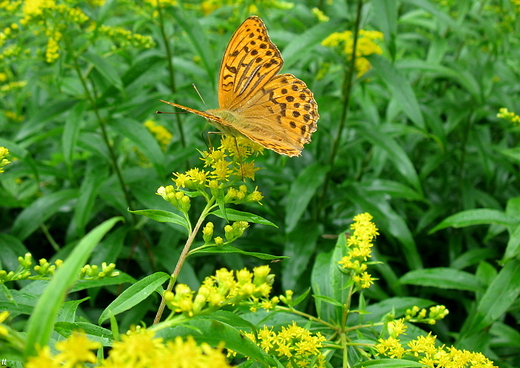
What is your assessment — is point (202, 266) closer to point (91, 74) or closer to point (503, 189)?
point (91, 74)

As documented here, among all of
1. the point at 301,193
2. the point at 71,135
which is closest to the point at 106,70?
the point at 71,135

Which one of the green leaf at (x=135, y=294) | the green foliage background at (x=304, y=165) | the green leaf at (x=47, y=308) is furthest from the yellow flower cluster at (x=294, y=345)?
the green foliage background at (x=304, y=165)

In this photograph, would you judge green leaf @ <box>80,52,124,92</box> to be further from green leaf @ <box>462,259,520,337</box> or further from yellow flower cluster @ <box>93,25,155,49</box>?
green leaf @ <box>462,259,520,337</box>

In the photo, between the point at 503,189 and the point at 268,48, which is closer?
the point at 268,48

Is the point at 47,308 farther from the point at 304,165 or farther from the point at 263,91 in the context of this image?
the point at 304,165

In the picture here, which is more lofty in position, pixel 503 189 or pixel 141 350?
pixel 141 350

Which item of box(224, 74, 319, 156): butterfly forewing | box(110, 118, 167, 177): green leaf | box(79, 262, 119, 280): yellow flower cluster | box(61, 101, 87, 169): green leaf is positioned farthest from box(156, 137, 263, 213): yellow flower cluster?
box(61, 101, 87, 169): green leaf

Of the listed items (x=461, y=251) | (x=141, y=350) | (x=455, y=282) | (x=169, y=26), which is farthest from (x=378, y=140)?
(x=141, y=350)

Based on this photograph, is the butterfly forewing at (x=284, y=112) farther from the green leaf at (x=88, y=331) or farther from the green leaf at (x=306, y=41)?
the green leaf at (x=88, y=331)
